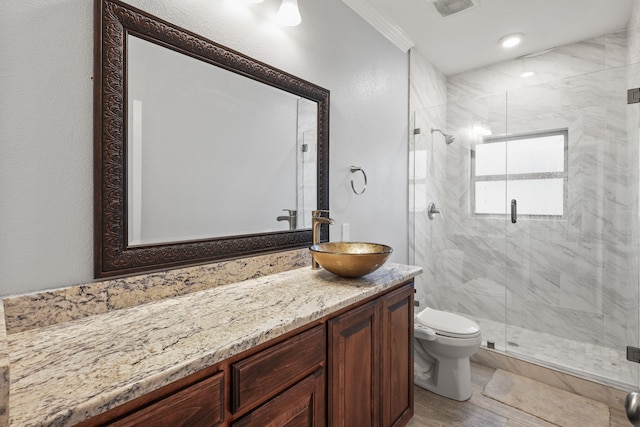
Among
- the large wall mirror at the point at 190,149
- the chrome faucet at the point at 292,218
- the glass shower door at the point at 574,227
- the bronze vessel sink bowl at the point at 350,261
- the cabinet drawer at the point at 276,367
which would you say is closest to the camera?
the cabinet drawer at the point at 276,367

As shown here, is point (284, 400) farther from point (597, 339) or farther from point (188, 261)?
point (597, 339)

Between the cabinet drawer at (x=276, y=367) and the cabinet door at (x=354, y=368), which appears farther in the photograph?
the cabinet door at (x=354, y=368)

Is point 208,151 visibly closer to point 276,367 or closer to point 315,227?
point 315,227

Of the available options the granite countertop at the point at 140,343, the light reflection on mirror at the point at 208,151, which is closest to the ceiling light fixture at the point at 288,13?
the light reflection on mirror at the point at 208,151

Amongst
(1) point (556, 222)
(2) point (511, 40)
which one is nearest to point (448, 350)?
(1) point (556, 222)

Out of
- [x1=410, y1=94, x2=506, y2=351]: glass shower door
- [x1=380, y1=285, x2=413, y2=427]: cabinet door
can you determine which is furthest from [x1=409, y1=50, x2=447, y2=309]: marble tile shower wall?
[x1=380, y1=285, x2=413, y2=427]: cabinet door

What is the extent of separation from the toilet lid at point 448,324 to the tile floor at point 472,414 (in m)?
0.44

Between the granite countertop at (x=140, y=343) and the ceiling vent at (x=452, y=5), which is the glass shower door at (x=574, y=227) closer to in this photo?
the ceiling vent at (x=452, y=5)

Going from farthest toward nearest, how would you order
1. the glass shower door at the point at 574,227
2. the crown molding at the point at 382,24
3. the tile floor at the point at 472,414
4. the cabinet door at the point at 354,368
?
the glass shower door at the point at 574,227, the crown molding at the point at 382,24, the tile floor at the point at 472,414, the cabinet door at the point at 354,368

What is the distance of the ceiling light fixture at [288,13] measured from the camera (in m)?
1.46

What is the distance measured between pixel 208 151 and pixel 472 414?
2.10 m

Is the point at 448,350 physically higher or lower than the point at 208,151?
lower

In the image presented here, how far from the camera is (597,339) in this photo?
234 cm

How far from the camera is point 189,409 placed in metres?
0.70
